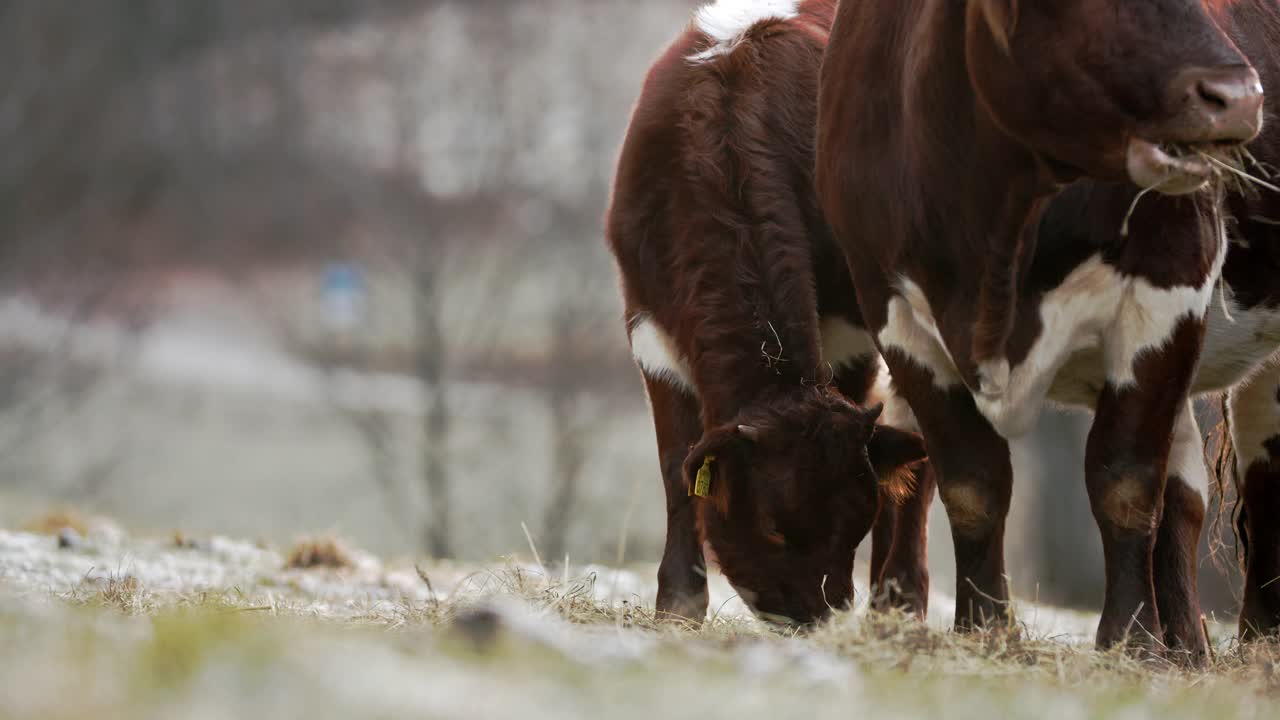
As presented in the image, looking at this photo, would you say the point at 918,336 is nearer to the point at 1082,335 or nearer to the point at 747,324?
the point at 1082,335

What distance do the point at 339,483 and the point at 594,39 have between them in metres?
5.95

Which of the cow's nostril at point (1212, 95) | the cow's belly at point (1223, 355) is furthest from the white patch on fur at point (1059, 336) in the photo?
the cow's nostril at point (1212, 95)

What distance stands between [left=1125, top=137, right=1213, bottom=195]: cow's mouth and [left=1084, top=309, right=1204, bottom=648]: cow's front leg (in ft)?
1.83

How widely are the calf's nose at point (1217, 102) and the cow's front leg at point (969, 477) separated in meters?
1.32

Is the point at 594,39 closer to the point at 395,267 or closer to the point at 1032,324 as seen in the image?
the point at 395,267

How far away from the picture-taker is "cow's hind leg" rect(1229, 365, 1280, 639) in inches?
235

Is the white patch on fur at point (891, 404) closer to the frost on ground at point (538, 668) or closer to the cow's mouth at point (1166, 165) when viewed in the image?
the frost on ground at point (538, 668)

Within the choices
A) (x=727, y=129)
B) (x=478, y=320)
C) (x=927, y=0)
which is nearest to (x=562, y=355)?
(x=478, y=320)

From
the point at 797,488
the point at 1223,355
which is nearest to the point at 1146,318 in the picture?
the point at 1223,355

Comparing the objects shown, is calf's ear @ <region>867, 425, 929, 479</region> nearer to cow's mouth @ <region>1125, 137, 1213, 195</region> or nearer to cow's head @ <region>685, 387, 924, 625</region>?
cow's head @ <region>685, 387, 924, 625</region>

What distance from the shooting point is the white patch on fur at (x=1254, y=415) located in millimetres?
6176

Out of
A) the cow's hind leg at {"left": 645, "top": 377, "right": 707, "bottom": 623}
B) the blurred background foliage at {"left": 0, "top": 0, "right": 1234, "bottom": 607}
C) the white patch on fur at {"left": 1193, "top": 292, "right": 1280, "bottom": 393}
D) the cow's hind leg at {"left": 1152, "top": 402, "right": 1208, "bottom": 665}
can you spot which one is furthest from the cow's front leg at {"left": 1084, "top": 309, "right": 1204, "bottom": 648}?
the blurred background foliage at {"left": 0, "top": 0, "right": 1234, "bottom": 607}

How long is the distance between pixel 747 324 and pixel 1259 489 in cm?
225

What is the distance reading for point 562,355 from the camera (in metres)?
16.8
